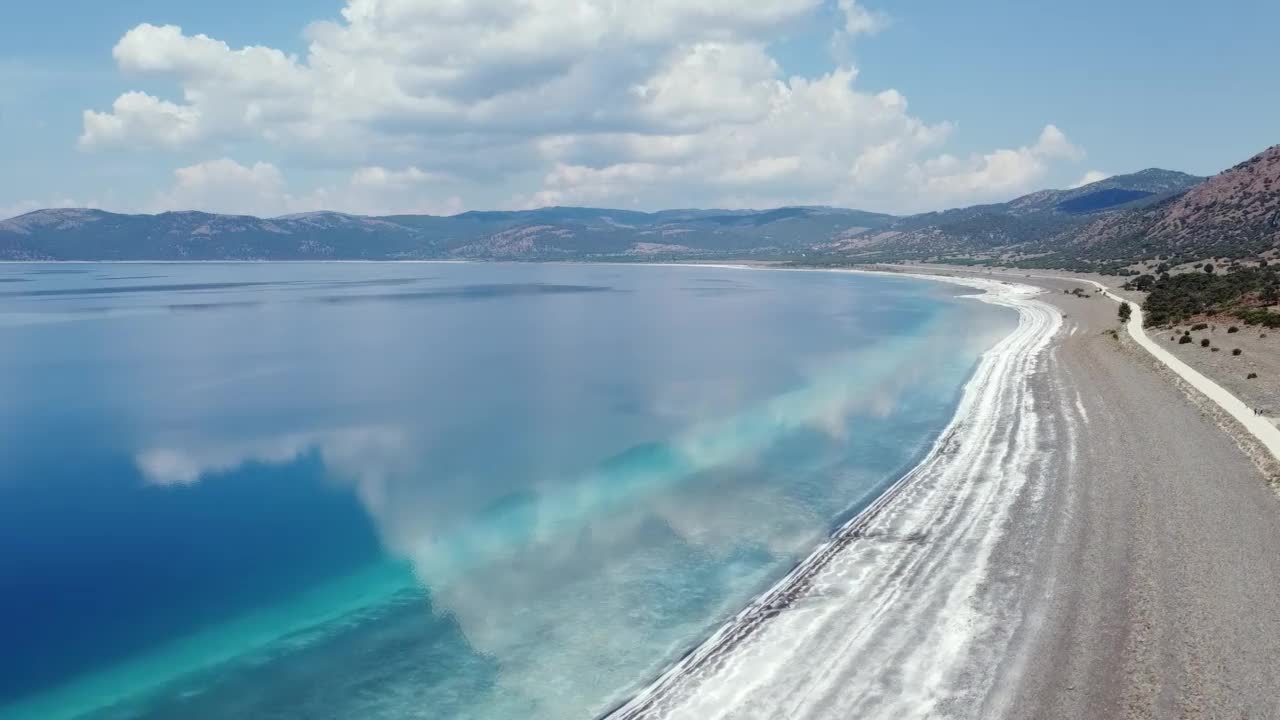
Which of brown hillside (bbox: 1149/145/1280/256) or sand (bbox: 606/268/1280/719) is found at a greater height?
brown hillside (bbox: 1149/145/1280/256)

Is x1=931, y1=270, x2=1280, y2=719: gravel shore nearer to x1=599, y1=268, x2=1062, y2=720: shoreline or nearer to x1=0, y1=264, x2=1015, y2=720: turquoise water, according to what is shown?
x1=599, y1=268, x2=1062, y2=720: shoreline

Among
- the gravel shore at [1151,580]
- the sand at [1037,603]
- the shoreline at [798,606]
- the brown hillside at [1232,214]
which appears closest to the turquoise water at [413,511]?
the shoreline at [798,606]

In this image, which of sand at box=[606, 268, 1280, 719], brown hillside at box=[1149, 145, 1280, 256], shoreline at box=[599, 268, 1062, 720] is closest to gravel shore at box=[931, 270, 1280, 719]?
sand at box=[606, 268, 1280, 719]

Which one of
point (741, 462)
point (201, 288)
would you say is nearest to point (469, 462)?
point (741, 462)

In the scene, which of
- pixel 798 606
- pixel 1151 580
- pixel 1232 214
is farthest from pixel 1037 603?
pixel 1232 214

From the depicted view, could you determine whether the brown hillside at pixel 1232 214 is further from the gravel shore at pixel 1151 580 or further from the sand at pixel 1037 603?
the sand at pixel 1037 603

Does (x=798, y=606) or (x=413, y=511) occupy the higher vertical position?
(x=798, y=606)

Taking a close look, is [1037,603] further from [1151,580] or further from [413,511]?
[413,511]

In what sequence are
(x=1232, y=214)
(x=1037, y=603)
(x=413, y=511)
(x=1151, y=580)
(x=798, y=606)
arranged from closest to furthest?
(x=1037, y=603), (x=1151, y=580), (x=798, y=606), (x=413, y=511), (x=1232, y=214)
